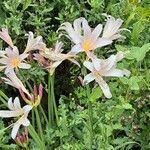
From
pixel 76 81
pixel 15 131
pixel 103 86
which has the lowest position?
pixel 76 81

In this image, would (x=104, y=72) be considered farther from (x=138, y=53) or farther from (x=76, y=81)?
(x=76, y=81)

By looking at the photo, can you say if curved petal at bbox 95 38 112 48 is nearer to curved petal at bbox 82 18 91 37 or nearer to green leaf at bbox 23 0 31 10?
curved petal at bbox 82 18 91 37

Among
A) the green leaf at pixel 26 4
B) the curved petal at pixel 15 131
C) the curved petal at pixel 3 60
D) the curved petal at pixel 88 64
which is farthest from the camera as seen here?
the green leaf at pixel 26 4

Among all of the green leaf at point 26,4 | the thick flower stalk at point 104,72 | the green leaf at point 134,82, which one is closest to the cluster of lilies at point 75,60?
the thick flower stalk at point 104,72

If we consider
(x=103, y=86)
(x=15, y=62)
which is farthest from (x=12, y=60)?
(x=103, y=86)

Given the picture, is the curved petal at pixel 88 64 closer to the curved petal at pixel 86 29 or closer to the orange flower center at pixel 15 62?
the curved petal at pixel 86 29

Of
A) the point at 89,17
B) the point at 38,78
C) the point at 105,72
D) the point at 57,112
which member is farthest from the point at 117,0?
the point at 105,72

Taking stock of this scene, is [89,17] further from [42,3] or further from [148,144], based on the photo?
[148,144]

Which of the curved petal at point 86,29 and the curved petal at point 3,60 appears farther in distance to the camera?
the curved petal at point 3,60
